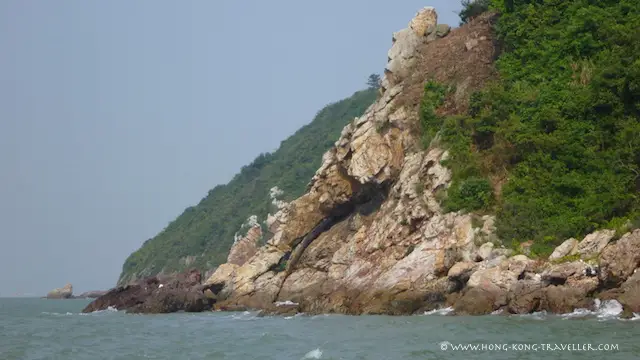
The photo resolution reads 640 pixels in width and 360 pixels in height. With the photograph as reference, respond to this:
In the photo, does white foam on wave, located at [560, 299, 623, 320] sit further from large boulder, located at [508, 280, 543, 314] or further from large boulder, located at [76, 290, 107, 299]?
large boulder, located at [76, 290, 107, 299]

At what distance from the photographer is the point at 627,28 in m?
39.2

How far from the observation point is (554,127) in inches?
1602

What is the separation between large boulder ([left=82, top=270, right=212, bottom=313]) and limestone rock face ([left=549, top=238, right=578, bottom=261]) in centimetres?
2526

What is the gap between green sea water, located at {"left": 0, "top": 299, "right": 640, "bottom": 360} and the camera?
21.3 metres

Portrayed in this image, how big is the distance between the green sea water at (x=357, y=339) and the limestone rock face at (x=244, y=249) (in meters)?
41.2

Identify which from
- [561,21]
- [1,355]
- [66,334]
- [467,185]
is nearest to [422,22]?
[561,21]

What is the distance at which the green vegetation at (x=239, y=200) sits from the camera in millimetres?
105875

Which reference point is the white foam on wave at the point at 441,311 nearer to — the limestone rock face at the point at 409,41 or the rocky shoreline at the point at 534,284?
the rocky shoreline at the point at 534,284

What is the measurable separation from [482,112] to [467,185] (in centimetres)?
541

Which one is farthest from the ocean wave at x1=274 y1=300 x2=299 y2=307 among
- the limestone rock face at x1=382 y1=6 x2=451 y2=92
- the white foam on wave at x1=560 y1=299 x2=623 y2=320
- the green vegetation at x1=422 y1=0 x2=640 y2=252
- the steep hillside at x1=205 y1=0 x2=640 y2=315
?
the white foam on wave at x1=560 y1=299 x2=623 y2=320

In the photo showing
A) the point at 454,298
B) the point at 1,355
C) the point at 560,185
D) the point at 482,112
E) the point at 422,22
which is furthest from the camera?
the point at 422,22

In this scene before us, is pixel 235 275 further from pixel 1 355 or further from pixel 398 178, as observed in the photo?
pixel 1 355

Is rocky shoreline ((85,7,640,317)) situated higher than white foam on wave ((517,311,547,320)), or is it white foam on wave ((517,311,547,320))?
rocky shoreline ((85,7,640,317))

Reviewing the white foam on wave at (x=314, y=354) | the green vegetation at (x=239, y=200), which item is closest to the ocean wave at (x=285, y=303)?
the white foam on wave at (x=314, y=354)
